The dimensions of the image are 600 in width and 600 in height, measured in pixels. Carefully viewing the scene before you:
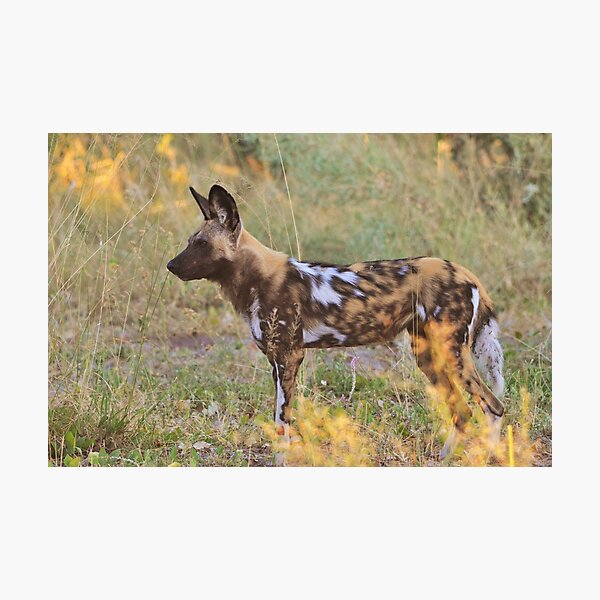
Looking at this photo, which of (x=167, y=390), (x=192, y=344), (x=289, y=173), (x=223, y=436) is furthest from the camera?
(x=289, y=173)

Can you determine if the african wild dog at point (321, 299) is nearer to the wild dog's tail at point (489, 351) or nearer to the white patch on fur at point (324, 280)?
the white patch on fur at point (324, 280)

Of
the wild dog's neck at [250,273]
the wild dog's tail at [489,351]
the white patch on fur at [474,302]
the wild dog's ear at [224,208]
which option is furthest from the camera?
the wild dog's tail at [489,351]

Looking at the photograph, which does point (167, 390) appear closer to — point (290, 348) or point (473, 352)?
point (290, 348)

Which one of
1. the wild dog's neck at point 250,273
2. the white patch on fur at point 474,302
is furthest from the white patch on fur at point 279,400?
the white patch on fur at point 474,302

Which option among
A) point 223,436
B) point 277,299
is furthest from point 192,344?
point 277,299

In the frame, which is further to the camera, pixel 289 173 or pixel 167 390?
pixel 289 173

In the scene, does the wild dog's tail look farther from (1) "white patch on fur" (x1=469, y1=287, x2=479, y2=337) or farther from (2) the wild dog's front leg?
(2) the wild dog's front leg

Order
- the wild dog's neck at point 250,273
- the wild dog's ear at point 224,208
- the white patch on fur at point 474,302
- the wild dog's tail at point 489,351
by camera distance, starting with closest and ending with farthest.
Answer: the wild dog's ear at point 224,208
the wild dog's neck at point 250,273
the white patch on fur at point 474,302
the wild dog's tail at point 489,351

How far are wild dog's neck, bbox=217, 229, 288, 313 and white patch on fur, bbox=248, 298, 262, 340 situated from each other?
0.03m

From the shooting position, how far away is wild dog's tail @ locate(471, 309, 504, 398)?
6.09 meters

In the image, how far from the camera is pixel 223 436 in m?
6.29

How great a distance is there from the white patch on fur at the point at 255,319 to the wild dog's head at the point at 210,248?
26 cm

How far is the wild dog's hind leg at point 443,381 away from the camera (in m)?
5.99
